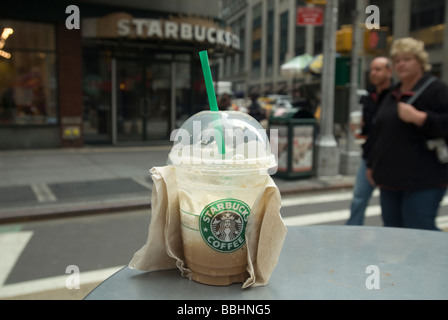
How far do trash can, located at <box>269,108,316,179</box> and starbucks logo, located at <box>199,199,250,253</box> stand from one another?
7.88 meters

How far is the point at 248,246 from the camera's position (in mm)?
1346

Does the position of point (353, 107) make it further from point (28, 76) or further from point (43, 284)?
point (28, 76)

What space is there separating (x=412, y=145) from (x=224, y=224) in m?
2.58

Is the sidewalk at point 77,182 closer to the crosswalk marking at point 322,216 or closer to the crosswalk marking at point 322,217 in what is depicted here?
the crosswalk marking at point 322,216

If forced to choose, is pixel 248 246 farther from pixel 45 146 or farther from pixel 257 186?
pixel 45 146

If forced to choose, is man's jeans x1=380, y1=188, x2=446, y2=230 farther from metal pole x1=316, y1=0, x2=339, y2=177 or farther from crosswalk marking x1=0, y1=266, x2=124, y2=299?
metal pole x1=316, y1=0, x2=339, y2=177

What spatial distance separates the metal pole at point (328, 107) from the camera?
935 centimetres

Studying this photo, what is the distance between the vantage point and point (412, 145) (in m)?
3.41

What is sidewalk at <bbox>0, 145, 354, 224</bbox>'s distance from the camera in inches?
269

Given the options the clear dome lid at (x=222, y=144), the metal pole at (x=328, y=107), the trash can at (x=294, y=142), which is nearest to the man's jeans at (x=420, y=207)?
the clear dome lid at (x=222, y=144)

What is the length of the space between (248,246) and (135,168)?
29.9ft

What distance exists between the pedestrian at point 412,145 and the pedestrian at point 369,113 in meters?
1.07

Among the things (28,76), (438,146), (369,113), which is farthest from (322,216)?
(28,76)

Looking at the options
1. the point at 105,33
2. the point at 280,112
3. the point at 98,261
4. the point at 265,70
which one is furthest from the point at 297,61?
the point at 265,70
